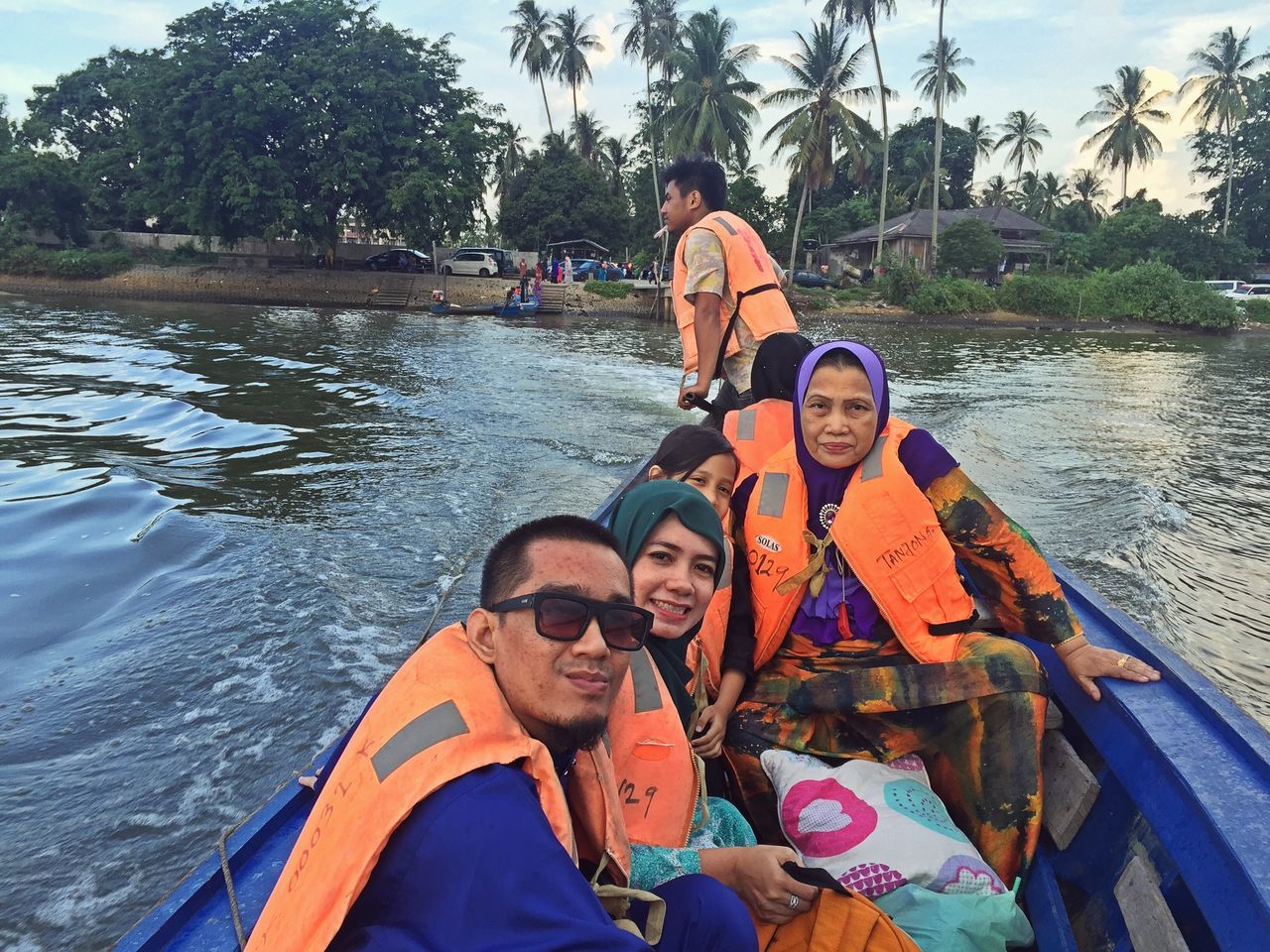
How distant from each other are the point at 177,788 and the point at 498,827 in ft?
10.5

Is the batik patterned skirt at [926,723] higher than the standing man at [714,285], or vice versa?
the standing man at [714,285]

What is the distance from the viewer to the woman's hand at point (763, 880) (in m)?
1.57

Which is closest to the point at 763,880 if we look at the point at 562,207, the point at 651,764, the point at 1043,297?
the point at 651,764

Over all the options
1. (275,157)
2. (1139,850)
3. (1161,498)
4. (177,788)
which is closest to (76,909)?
(177,788)

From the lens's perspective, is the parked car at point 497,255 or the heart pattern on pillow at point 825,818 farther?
the parked car at point 497,255

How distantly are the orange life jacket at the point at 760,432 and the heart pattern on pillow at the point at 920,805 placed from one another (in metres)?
1.31

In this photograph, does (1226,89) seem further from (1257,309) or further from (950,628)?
(950,628)

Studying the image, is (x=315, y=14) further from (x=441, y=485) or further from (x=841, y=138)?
(x=441, y=485)

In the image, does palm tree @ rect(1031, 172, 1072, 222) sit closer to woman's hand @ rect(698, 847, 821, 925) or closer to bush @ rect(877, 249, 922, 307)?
bush @ rect(877, 249, 922, 307)

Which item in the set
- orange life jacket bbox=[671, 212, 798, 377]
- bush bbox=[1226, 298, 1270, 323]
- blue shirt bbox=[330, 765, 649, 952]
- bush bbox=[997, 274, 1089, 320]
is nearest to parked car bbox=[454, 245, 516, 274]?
bush bbox=[997, 274, 1089, 320]

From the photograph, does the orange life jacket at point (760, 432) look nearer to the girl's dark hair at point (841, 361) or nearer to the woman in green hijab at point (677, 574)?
the girl's dark hair at point (841, 361)

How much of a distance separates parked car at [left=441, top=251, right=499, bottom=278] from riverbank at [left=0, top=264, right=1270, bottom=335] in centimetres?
197

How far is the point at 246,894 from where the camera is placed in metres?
1.62

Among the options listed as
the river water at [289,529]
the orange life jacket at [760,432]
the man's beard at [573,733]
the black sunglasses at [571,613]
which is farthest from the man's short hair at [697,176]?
the man's beard at [573,733]
